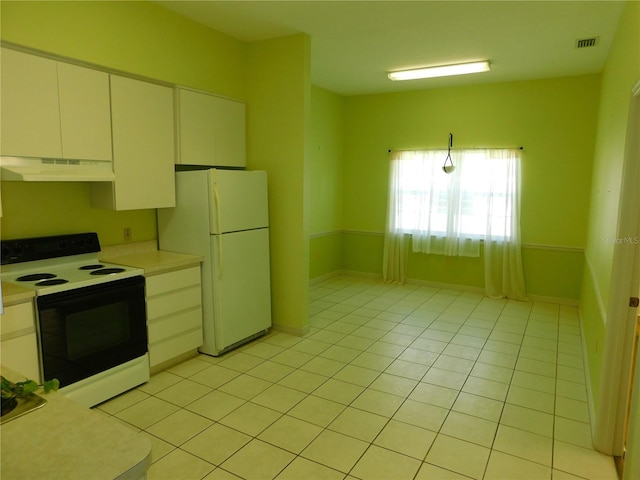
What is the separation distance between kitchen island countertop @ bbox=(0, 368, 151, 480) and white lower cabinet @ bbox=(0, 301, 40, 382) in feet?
4.77

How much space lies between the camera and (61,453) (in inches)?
38.2

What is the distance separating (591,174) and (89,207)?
17.5ft

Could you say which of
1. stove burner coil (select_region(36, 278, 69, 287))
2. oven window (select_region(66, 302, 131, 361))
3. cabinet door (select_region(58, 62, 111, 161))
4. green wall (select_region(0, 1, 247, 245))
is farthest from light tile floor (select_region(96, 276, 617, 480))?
cabinet door (select_region(58, 62, 111, 161))

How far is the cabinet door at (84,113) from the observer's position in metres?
2.68

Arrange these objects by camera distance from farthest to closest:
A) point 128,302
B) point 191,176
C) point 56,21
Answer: point 191,176 < point 128,302 < point 56,21

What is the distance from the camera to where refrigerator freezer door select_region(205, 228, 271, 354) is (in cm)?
351

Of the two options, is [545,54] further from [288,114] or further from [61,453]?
[61,453]

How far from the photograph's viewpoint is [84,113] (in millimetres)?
2783

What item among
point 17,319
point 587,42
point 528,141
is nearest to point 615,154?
point 587,42

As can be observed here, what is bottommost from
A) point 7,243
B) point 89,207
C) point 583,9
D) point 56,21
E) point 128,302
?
point 128,302

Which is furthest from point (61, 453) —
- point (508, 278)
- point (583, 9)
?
point (508, 278)

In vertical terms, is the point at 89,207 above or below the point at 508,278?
above

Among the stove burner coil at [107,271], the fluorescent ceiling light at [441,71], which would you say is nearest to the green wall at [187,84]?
the stove burner coil at [107,271]

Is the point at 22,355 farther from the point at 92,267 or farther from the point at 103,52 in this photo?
the point at 103,52
